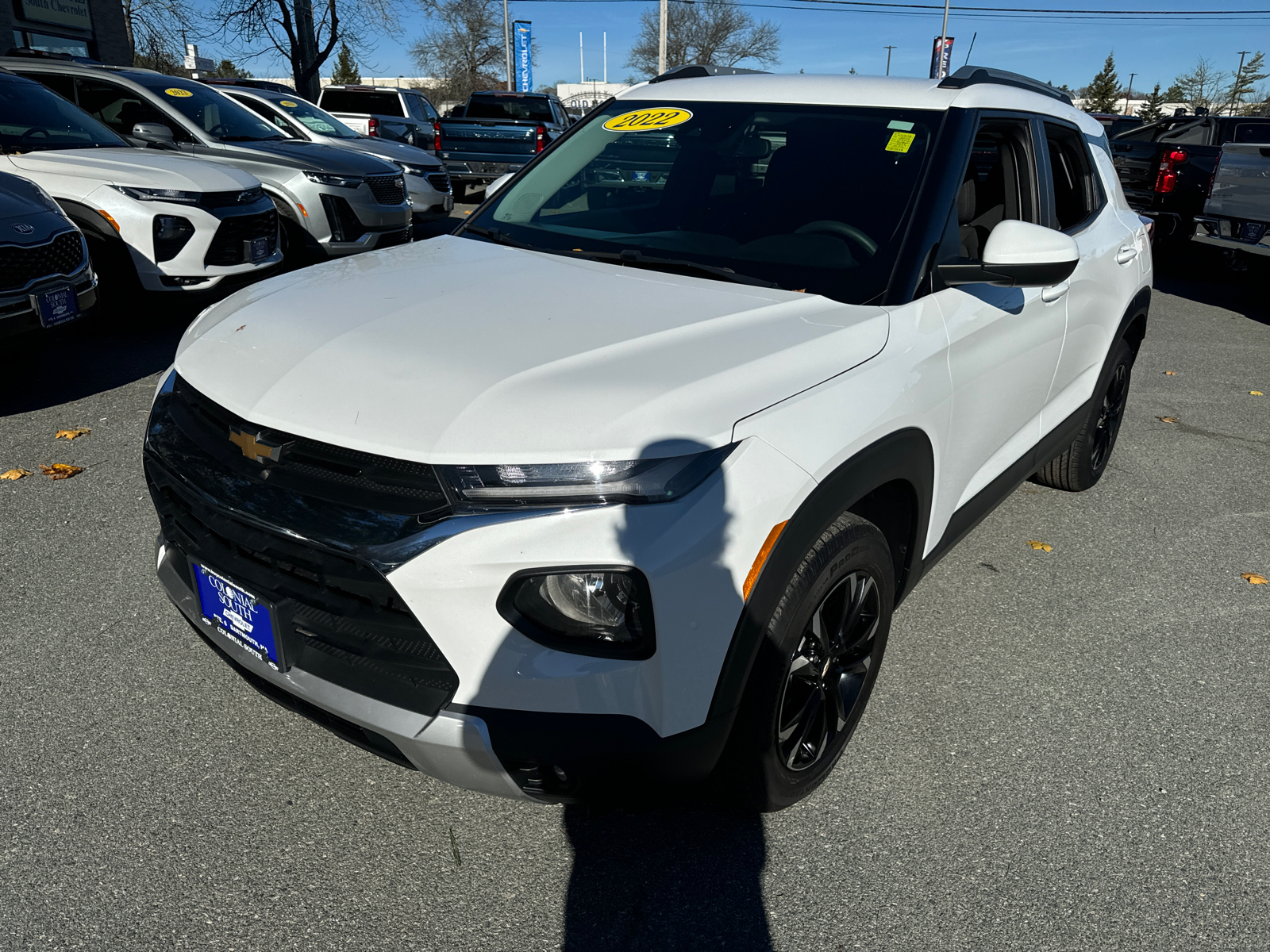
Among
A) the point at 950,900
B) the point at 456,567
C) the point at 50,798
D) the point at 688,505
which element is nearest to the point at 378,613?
the point at 456,567

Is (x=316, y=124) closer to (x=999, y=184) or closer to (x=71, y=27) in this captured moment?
(x=999, y=184)

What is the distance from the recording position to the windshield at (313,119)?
11.8 m

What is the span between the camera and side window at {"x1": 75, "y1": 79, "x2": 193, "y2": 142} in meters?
8.37

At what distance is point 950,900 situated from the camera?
221cm

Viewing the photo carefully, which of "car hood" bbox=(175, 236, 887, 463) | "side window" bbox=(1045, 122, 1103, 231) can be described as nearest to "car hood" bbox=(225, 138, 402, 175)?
"car hood" bbox=(175, 236, 887, 463)

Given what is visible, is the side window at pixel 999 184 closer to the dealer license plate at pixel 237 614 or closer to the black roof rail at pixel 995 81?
the black roof rail at pixel 995 81

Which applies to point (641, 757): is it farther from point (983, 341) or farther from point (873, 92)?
point (873, 92)

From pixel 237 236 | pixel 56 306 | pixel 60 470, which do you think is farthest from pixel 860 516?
pixel 237 236

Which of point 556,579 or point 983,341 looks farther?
point 983,341

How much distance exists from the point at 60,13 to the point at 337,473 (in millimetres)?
24198

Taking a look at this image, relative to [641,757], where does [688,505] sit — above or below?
above

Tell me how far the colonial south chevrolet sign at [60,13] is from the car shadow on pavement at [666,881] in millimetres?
23142

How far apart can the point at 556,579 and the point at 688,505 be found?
288mm

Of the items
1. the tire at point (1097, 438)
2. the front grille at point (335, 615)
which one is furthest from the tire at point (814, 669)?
the tire at point (1097, 438)
